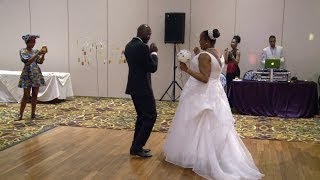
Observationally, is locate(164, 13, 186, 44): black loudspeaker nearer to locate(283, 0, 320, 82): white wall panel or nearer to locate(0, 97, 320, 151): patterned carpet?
locate(0, 97, 320, 151): patterned carpet

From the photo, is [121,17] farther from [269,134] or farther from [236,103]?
[269,134]

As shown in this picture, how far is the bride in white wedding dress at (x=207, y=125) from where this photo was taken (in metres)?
3.79

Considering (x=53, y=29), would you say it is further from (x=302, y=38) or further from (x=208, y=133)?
(x=208, y=133)

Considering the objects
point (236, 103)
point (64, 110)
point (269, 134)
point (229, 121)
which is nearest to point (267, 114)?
point (236, 103)

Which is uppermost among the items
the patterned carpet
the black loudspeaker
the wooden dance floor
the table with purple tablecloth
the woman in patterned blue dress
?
the black loudspeaker

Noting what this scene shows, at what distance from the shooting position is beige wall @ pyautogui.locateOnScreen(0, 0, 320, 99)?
8.30 metres

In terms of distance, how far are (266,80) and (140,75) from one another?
3.88 m

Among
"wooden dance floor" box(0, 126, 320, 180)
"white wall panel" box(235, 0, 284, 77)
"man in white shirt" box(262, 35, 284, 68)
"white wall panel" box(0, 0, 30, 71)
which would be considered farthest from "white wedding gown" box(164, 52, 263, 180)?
"white wall panel" box(0, 0, 30, 71)

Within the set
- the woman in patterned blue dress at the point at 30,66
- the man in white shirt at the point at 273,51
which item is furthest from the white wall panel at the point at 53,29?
the man in white shirt at the point at 273,51

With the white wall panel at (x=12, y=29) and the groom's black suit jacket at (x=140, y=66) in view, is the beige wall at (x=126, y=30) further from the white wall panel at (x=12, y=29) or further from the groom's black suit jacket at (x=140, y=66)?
the groom's black suit jacket at (x=140, y=66)

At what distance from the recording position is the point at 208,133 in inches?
151

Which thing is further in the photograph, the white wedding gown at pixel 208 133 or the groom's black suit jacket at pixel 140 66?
the groom's black suit jacket at pixel 140 66

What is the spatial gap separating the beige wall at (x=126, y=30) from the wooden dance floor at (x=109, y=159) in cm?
377

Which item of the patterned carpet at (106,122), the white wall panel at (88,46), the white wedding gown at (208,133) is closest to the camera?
the white wedding gown at (208,133)
